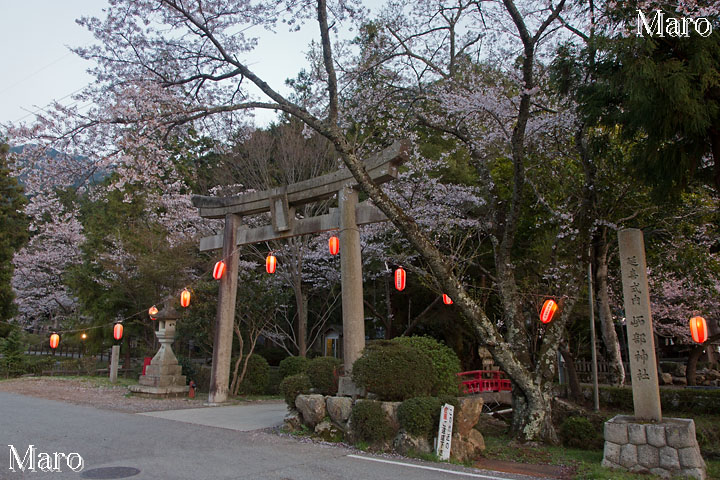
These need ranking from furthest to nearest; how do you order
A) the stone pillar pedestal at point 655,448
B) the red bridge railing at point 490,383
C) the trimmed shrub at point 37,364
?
the trimmed shrub at point 37,364 → the red bridge railing at point 490,383 → the stone pillar pedestal at point 655,448

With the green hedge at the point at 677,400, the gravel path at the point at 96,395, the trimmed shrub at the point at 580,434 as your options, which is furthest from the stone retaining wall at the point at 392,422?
the green hedge at the point at 677,400

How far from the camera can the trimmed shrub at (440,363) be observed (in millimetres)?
8008

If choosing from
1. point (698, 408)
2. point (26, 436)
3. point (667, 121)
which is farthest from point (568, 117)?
point (26, 436)

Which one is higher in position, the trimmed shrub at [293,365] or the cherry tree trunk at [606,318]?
the cherry tree trunk at [606,318]

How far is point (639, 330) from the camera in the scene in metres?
6.91

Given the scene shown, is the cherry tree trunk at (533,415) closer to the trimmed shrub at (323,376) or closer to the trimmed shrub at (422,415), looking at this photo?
the trimmed shrub at (422,415)

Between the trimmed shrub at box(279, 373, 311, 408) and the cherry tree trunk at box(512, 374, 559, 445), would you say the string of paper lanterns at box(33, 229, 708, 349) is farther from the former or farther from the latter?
the trimmed shrub at box(279, 373, 311, 408)

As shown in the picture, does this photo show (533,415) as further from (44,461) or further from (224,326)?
(224,326)

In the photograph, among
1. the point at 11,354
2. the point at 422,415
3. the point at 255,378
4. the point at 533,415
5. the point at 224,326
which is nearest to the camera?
the point at 422,415

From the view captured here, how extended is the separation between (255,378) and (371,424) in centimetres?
989

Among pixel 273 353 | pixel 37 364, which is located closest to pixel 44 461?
pixel 273 353

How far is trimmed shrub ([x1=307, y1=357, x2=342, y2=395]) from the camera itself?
897 centimetres

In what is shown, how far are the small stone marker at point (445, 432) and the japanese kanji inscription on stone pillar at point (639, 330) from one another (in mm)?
2615

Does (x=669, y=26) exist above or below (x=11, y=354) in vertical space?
above
